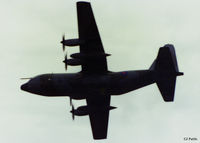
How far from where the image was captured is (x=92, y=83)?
5125 cm

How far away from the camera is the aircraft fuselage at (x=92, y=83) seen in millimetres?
51250

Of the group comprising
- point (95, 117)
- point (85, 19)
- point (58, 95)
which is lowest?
point (95, 117)

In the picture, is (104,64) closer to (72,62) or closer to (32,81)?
(72,62)

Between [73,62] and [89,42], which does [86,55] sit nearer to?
[89,42]

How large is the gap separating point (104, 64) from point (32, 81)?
8386 millimetres

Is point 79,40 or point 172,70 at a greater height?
point 79,40

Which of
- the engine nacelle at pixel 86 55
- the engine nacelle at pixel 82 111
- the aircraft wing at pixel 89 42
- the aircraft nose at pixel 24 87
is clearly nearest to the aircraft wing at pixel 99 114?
the engine nacelle at pixel 82 111

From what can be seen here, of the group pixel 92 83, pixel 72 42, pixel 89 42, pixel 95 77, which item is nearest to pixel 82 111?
pixel 92 83

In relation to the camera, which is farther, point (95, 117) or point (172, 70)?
point (95, 117)

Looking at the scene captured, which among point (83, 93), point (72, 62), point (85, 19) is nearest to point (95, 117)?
point (83, 93)

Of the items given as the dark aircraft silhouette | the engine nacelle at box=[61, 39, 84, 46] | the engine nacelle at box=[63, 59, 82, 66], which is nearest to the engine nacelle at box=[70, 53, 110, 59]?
the dark aircraft silhouette

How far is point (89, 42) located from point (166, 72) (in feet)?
30.1

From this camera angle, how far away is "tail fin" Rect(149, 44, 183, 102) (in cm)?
5103

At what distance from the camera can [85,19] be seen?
4975 cm
